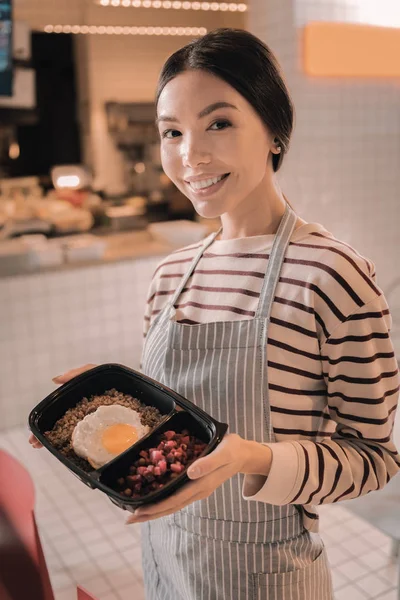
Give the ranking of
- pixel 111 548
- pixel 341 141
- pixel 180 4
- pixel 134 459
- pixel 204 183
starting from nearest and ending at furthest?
1. pixel 134 459
2. pixel 204 183
3. pixel 111 548
4. pixel 341 141
5. pixel 180 4

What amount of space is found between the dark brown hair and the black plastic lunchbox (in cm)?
47

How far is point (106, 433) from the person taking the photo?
860mm

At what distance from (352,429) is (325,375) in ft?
0.29

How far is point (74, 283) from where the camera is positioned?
125 inches

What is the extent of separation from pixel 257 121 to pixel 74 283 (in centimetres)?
236

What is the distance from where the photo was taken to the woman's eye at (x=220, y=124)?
2.98ft

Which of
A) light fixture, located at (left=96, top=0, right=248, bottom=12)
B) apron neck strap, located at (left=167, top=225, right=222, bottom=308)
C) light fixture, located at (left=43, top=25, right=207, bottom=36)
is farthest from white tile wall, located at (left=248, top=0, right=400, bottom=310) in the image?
apron neck strap, located at (left=167, top=225, right=222, bottom=308)

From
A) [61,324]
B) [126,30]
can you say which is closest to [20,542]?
[61,324]

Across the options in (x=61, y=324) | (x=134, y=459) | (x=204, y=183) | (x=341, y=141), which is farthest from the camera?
(x=341, y=141)

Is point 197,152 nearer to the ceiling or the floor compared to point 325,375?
nearer to the ceiling

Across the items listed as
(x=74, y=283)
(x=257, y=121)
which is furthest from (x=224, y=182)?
(x=74, y=283)

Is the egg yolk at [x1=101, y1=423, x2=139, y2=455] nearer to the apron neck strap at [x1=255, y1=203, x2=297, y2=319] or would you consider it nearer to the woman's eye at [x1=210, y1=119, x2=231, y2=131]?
the apron neck strap at [x1=255, y1=203, x2=297, y2=319]

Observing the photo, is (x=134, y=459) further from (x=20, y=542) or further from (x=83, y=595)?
(x=20, y=542)

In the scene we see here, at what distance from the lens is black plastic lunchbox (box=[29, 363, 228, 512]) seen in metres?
0.75
